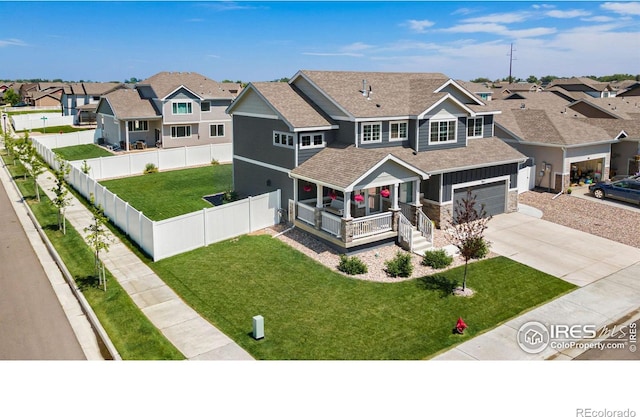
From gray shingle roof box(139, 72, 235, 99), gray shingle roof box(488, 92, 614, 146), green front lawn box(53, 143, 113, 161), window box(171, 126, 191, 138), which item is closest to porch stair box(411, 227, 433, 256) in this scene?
gray shingle roof box(488, 92, 614, 146)

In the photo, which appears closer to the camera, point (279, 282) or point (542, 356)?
point (542, 356)

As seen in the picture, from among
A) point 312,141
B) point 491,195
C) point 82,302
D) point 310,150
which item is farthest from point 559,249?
point 82,302

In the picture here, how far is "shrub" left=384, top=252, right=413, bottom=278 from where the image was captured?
1914 cm

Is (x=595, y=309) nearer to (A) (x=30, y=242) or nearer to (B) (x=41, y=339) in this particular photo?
(B) (x=41, y=339)

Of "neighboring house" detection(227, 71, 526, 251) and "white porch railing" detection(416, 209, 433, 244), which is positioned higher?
"neighboring house" detection(227, 71, 526, 251)

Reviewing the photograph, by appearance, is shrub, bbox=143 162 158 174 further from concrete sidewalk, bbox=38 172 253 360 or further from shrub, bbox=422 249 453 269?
shrub, bbox=422 249 453 269

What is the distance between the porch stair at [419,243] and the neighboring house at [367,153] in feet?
1.15

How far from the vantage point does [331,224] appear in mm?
21562

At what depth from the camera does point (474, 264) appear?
66.9 feet

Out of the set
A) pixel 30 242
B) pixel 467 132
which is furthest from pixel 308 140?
pixel 30 242

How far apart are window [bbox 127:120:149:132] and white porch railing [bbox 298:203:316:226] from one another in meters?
28.1

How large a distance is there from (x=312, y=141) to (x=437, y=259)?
832 centimetres

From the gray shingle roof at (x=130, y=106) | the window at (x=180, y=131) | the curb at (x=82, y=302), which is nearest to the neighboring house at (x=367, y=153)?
the curb at (x=82, y=302)

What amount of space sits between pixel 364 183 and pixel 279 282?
5.50 m
